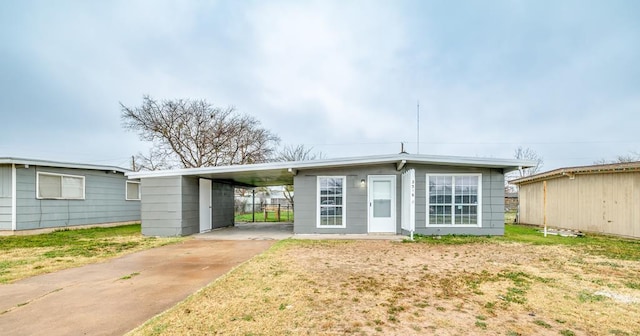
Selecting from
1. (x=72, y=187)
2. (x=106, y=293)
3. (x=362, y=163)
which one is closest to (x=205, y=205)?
(x=72, y=187)

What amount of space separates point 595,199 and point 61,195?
19077mm

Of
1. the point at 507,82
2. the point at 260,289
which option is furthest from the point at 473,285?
the point at 507,82

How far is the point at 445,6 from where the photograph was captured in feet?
41.1

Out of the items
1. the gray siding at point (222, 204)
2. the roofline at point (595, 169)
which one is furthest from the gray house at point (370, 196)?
the roofline at point (595, 169)

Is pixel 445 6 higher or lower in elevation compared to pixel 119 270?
higher

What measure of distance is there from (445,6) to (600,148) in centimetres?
2831

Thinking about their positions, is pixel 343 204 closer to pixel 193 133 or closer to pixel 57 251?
pixel 57 251

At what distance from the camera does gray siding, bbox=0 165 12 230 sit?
33.8 feet

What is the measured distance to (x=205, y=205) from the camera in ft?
38.8

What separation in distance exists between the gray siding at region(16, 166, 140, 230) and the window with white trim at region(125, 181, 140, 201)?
19 centimetres

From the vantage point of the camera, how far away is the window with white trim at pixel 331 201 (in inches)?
403

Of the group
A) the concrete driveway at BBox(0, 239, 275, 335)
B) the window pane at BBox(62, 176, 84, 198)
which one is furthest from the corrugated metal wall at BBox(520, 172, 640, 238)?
the window pane at BBox(62, 176, 84, 198)

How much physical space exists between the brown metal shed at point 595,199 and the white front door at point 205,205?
11498mm

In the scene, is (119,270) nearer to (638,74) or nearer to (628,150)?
(638,74)
